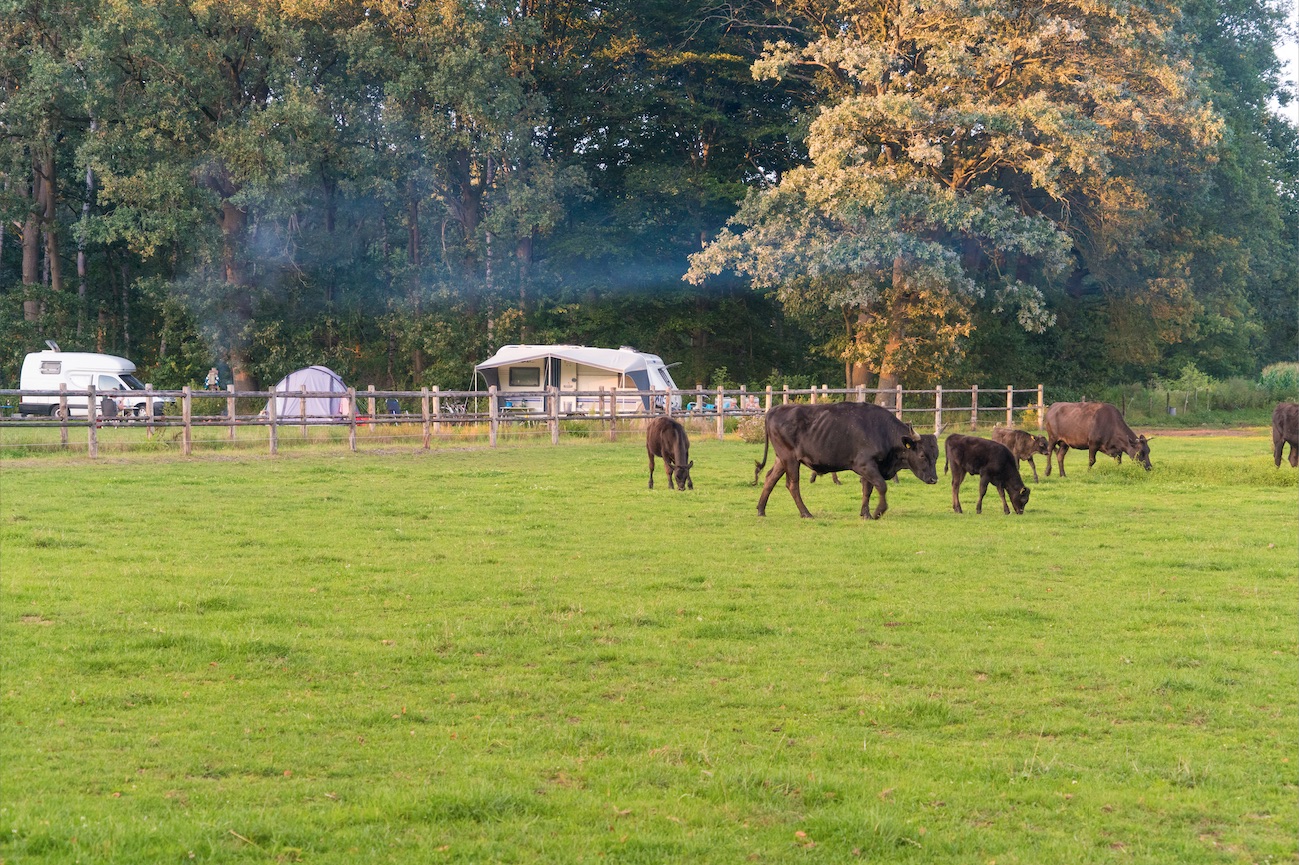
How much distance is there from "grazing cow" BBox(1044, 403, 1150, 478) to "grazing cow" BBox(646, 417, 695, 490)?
6699 mm

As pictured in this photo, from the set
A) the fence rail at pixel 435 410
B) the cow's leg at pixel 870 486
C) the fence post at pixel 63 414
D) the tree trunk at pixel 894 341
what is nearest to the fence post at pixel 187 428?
the fence rail at pixel 435 410

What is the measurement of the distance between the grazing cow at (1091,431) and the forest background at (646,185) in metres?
12.9

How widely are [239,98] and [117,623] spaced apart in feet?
114

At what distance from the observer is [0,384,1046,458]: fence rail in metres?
24.2

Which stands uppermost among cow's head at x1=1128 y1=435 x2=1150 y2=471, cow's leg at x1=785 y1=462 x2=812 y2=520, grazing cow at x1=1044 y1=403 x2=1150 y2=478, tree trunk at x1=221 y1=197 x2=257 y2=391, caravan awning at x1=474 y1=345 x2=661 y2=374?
tree trunk at x1=221 y1=197 x2=257 y2=391

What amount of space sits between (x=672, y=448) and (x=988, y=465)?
4.88 meters

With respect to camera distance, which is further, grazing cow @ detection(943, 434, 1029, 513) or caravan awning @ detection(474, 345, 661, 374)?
caravan awning @ detection(474, 345, 661, 374)

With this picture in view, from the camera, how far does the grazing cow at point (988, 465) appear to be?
15.3 m

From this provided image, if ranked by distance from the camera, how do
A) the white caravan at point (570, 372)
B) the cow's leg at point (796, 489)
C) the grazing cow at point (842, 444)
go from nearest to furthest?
the cow's leg at point (796, 489) → the grazing cow at point (842, 444) → the white caravan at point (570, 372)

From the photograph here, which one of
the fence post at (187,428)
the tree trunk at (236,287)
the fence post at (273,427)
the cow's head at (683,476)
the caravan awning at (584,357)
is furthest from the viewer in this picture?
the tree trunk at (236,287)

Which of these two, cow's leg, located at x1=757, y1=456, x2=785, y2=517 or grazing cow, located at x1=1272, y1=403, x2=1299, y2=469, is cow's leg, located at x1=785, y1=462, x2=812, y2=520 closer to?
cow's leg, located at x1=757, y1=456, x2=785, y2=517

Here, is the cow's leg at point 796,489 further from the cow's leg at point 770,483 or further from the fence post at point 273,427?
the fence post at point 273,427

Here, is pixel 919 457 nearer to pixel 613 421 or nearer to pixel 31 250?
pixel 613 421

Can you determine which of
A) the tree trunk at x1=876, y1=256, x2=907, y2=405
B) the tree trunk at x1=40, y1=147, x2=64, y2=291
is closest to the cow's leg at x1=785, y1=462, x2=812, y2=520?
the tree trunk at x1=876, y1=256, x2=907, y2=405
